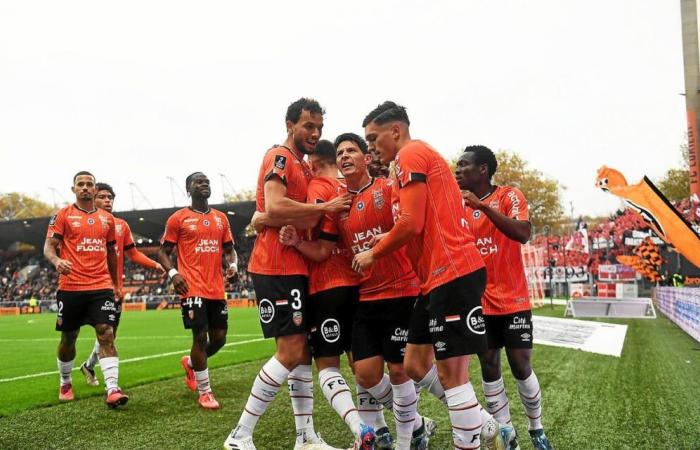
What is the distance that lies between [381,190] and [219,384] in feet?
17.7

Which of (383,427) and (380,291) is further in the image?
(383,427)

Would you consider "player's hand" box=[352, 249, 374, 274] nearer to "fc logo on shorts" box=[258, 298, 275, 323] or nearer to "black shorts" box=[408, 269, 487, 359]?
"black shorts" box=[408, 269, 487, 359]

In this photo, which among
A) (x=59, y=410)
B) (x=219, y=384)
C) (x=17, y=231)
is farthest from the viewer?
(x=17, y=231)

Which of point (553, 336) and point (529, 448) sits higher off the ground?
point (529, 448)

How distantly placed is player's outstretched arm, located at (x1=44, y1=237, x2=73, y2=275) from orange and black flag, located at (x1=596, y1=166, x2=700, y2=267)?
12633 mm

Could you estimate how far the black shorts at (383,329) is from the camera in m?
4.64

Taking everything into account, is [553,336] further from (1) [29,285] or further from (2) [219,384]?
(1) [29,285]

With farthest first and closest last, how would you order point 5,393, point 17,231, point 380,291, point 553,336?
point 17,231 → point 553,336 → point 5,393 → point 380,291

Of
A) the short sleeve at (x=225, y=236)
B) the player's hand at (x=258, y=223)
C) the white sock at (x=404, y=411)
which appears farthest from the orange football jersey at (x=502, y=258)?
the short sleeve at (x=225, y=236)

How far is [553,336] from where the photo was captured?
1516 cm

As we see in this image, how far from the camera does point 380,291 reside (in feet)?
15.3

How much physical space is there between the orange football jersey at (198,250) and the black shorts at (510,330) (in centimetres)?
369

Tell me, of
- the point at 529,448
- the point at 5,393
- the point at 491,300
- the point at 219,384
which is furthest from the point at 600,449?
the point at 5,393

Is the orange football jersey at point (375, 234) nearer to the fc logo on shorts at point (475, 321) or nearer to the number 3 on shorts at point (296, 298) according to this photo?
the number 3 on shorts at point (296, 298)
